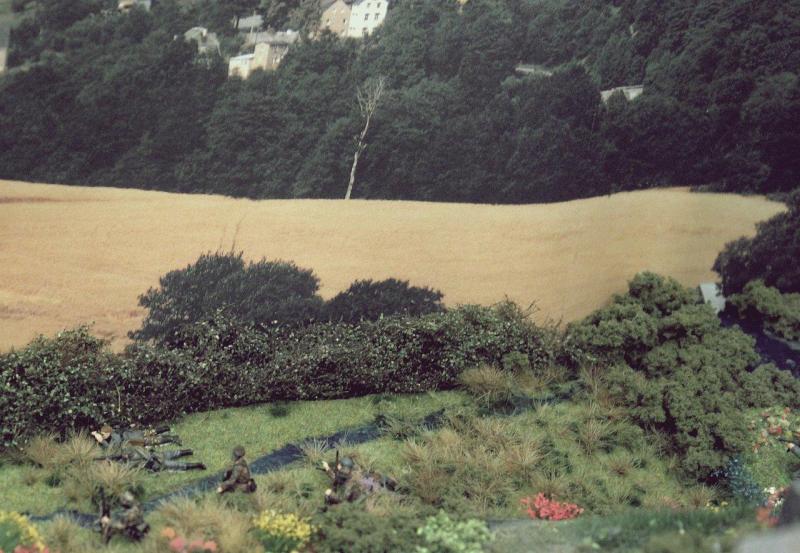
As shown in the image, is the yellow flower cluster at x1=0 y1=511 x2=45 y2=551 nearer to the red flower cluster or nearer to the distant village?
the red flower cluster

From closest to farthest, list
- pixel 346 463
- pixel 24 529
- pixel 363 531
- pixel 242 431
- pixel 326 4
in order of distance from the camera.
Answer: pixel 24 529 < pixel 363 531 < pixel 346 463 < pixel 242 431 < pixel 326 4

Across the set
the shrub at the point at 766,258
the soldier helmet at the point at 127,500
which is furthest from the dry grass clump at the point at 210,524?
the shrub at the point at 766,258

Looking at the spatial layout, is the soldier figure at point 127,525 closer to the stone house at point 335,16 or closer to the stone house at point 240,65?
the stone house at point 240,65

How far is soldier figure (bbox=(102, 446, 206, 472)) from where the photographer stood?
9242mm

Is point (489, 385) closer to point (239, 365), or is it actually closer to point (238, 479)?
point (239, 365)

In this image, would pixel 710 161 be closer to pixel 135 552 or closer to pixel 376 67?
pixel 376 67

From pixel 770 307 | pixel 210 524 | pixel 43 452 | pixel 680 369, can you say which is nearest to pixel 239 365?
pixel 43 452

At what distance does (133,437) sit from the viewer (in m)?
9.64

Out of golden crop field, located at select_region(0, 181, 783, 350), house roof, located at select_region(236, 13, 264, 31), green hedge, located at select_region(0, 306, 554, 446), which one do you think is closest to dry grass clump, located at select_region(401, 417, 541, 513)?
green hedge, located at select_region(0, 306, 554, 446)

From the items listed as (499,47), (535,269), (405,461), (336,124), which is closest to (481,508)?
(405,461)

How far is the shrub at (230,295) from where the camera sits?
1045 cm

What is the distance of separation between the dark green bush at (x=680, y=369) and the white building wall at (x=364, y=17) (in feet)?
14.2

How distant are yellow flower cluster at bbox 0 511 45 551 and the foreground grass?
22.8 inches

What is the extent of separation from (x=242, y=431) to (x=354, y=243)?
2.53 m
